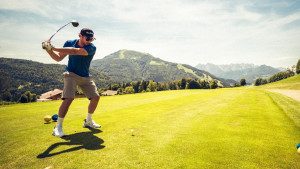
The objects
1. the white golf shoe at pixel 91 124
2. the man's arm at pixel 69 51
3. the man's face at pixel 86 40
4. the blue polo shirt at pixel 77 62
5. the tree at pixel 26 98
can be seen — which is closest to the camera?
the man's arm at pixel 69 51

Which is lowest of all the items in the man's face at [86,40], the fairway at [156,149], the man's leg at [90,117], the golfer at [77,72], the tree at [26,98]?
the tree at [26,98]

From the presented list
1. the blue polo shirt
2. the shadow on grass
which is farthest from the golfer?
the shadow on grass

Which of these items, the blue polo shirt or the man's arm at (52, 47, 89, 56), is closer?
the man's arm at (52, 47, 89, 56)

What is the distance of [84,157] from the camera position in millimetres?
3090

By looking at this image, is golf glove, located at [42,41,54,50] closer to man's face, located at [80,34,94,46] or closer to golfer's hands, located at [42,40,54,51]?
golfer's hands, located at [42,40,54,51]

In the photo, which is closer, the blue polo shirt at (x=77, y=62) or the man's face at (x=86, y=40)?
the man's face at (x=86, y=40)

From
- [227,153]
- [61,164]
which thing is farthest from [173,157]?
[61,164]

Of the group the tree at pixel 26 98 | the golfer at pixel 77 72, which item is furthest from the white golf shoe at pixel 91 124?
the tree at pixel 26 98

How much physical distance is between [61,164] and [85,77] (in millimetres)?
3323

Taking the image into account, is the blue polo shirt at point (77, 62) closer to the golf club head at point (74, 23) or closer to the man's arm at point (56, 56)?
the man's arm at point (56, 56)

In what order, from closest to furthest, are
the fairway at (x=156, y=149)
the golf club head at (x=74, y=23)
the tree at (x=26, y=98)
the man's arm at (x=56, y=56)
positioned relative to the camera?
the fairway at (x=156, y=149)
the man's arm at (x=56, y=56)
the golf club head at (x=74, y=23)
the tree at (x=26, y=98)

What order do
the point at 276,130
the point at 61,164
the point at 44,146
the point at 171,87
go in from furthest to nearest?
the point at 171,87, the point at 276,130, the point at 44,146, the point at 61,164

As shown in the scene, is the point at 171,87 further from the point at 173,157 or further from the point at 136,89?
the point at 173,157

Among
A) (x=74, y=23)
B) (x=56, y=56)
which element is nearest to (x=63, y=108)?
(x=56, y=56)
